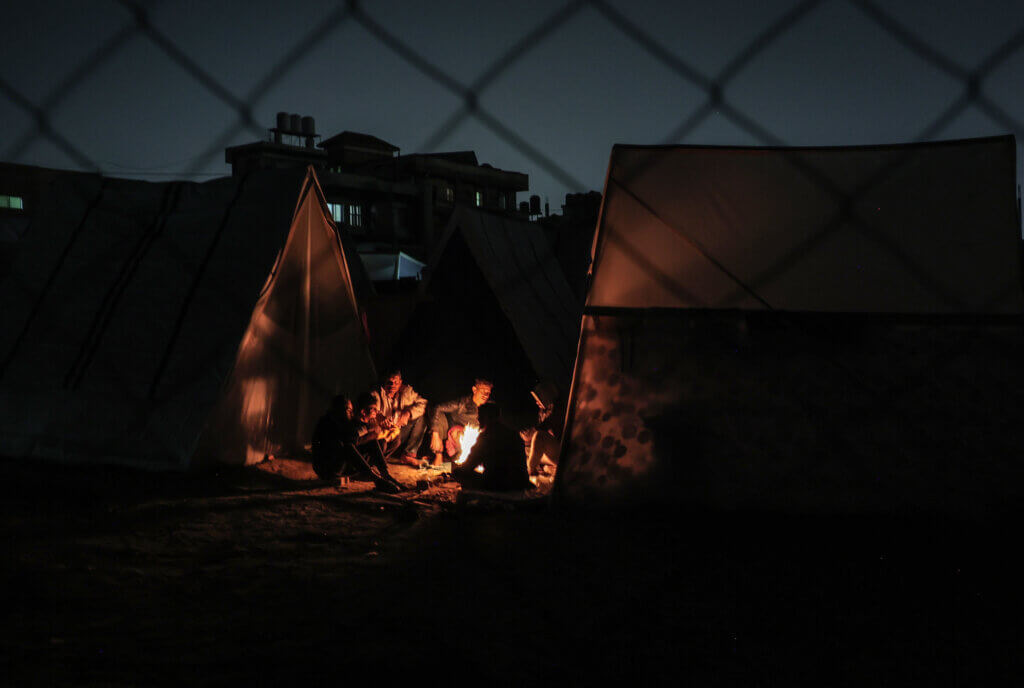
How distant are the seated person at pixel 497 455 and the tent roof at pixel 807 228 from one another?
160 cm

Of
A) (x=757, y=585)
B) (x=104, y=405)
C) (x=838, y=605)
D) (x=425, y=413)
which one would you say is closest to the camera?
(x=838, y=605)

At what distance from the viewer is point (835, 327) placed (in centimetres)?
Answer: 496

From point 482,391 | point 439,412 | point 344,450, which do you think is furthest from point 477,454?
point 439,412

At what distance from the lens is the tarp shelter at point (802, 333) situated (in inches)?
186

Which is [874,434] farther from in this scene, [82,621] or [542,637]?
[82,621]

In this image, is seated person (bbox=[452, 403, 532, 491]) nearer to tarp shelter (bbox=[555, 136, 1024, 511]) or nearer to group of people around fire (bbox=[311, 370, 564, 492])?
group of people around fire (bbox=[311, 370, 564, 492])

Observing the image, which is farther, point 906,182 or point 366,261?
point 366,261

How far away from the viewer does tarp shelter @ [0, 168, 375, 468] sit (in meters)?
6.03

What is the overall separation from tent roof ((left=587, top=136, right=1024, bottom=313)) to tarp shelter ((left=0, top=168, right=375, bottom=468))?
3215 millimetres

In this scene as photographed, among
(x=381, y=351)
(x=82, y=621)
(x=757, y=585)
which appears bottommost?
(x=82, y=621)

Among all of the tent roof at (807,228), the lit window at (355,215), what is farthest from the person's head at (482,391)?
the lit window at (355,215)

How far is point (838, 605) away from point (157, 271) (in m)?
5.93

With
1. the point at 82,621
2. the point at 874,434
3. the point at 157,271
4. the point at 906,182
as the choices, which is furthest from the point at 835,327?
the point at 157,271

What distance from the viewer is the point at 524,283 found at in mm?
10320
